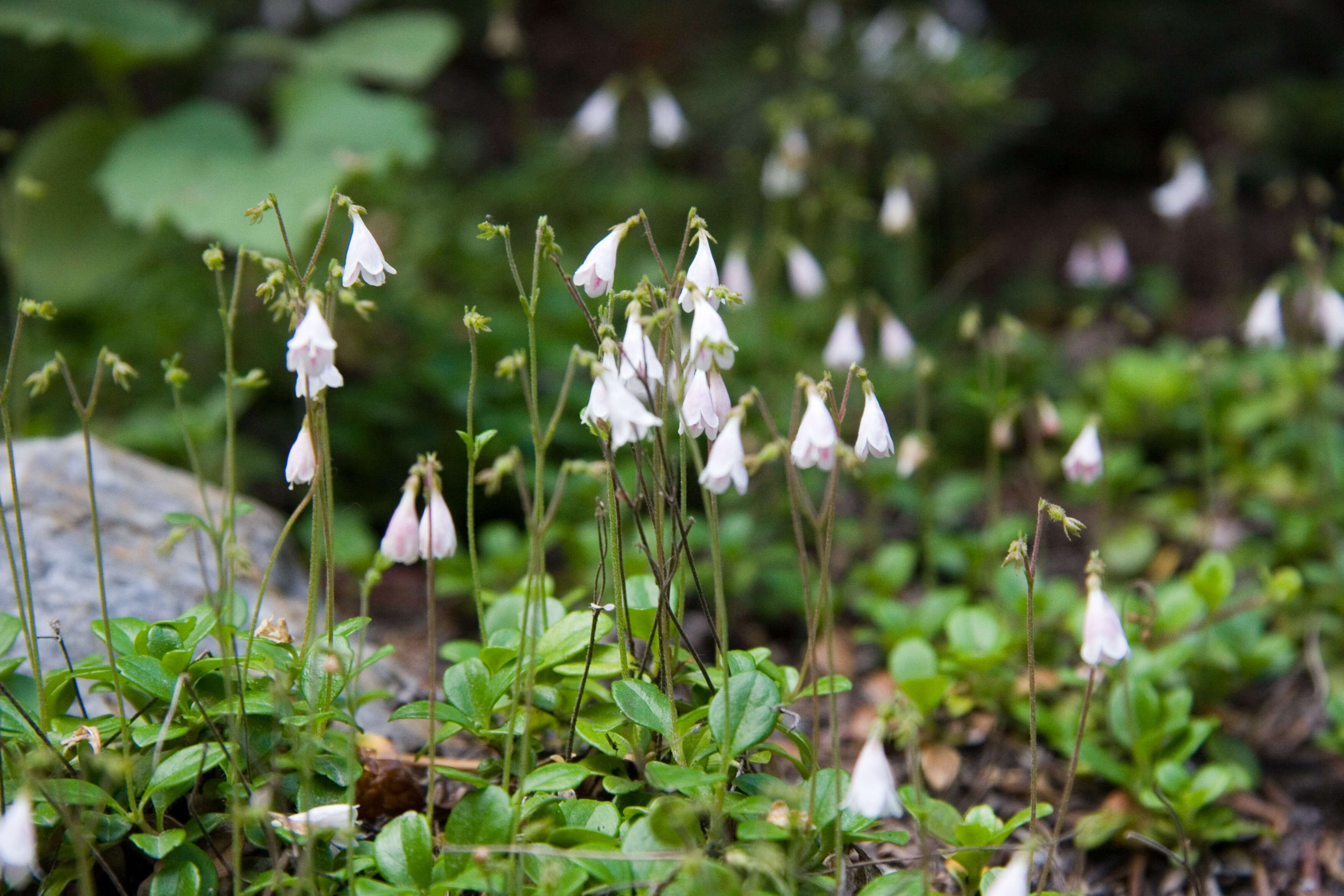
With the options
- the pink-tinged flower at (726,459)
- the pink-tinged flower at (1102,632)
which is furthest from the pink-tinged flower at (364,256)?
the pink-tinged flower at (1102,632)

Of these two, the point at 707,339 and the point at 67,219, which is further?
the point at 67,219

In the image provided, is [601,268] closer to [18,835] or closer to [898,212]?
[18,835]

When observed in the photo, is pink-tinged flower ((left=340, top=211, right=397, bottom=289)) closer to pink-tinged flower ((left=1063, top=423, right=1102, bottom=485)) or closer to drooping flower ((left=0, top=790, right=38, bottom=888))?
drooping flower ((left=0, top=790, right=38, bottom=888))

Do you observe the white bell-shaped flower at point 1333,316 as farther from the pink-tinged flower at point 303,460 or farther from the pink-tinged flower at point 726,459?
the pink-tinged flower at point 303,460

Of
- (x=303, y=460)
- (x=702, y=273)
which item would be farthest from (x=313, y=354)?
(x=702, y=273)

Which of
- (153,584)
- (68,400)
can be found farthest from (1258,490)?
(68,400)
